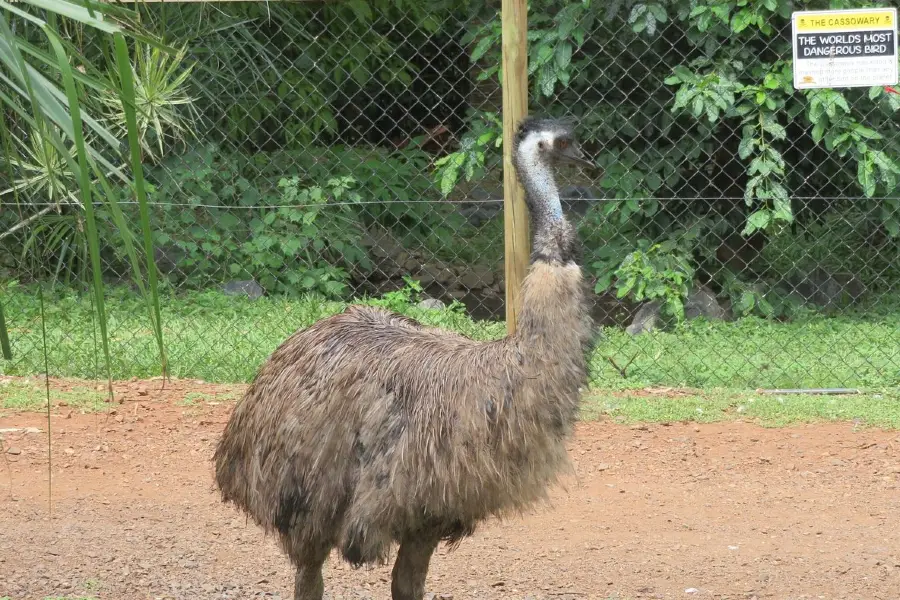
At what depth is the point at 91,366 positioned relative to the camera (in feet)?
20.6

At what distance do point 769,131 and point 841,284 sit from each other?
74.2 inches

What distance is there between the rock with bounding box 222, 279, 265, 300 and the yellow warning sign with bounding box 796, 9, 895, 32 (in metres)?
3.97

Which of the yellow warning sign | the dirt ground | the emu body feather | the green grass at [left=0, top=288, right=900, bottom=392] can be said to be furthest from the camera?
the green grass at [left=0, top=288, right=900, bottom=392]

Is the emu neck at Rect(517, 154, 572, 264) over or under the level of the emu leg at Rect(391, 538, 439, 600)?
over

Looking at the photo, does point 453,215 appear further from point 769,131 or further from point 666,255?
point 769,131

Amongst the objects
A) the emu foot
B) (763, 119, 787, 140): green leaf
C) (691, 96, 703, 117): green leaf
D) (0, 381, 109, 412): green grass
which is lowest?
the emu foot

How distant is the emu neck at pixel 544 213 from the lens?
2998 mm

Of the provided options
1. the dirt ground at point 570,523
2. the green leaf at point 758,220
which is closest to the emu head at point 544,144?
the dirt ground at point 570,523

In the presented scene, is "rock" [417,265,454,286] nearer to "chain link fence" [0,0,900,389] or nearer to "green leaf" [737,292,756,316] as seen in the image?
"chain link fence" [0,0,900,389]

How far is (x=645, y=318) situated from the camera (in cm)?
733

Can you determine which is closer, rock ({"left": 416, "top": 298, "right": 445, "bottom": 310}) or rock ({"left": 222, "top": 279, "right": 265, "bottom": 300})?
rock ({"left": 416, "top": 298, "right": 445, "bottom": 310})

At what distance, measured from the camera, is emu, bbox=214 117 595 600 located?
2967 millimetres

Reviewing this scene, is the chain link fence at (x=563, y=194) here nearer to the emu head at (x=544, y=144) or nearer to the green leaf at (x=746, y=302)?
the green leaf at (x=746, y=302)

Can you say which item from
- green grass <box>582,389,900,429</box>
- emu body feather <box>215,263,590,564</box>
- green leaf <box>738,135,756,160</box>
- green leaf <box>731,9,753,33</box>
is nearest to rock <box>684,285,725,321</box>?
green leaf <box>738,135,756,160</box>
